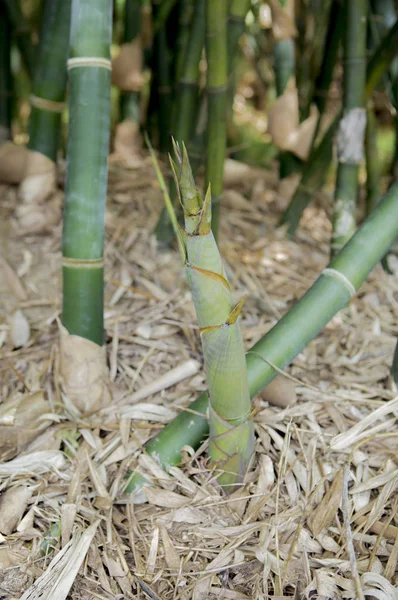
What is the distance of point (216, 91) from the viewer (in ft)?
2.94

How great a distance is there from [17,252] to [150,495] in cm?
56

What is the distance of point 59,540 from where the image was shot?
65 centimetres

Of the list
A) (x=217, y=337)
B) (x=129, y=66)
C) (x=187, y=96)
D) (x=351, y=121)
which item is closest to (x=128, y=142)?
(x=129, y=66)

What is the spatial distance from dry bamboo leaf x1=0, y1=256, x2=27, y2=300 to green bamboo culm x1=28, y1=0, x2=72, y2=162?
0.22 metres

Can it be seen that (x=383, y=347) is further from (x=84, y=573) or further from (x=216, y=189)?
(x=84, y=573)

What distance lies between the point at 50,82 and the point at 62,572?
0.76 m

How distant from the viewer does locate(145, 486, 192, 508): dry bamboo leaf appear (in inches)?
26.8

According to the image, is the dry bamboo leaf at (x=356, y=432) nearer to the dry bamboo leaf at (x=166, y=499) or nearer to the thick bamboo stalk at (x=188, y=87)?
the dry bamboo leaf at (x=166, y=499)

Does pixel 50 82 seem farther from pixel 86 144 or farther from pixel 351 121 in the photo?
pixel 351 121

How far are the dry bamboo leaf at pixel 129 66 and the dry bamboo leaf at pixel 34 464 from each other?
812mm

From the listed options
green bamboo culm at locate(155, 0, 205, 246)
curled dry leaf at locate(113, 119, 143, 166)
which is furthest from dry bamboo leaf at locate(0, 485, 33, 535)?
curled dry leaf at locate(113, 119, 143, 166)

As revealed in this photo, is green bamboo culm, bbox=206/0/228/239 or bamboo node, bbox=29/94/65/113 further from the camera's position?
bamboo node, bbox=29/94/65/113

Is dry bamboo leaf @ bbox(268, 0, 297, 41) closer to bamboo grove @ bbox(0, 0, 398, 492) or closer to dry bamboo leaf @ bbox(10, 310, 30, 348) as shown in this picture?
bamboo grove @ bbox(0, 0, 398, 492)

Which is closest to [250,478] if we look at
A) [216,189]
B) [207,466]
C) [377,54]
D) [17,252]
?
[207,466]
